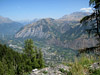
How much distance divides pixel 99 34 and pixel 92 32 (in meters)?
0.69

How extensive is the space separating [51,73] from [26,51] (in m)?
30.5

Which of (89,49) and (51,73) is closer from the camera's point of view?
(51,73)

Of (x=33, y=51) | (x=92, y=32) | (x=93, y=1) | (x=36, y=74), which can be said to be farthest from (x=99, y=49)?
(x=33, y=51)

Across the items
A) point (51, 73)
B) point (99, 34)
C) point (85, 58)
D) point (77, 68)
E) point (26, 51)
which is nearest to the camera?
point (77, 68)

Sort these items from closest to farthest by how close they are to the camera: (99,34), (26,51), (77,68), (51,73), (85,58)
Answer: (77,68), (51,73), (99,34), (85,58), (26,51)

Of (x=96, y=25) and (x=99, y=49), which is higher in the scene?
(x=96, y=25)

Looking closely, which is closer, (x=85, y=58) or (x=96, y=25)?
(x=96, y=25)

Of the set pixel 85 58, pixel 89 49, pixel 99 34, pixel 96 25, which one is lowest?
pixel 85 58

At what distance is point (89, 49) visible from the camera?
1112 centimetres

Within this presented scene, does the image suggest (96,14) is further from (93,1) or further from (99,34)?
(99,34)

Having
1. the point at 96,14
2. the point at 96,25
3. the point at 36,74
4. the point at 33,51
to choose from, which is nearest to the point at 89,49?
the point at 96,25

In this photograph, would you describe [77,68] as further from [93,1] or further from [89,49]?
[93,1]

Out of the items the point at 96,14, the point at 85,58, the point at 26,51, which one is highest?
the point at 96,14

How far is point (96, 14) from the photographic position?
35.0 ft
